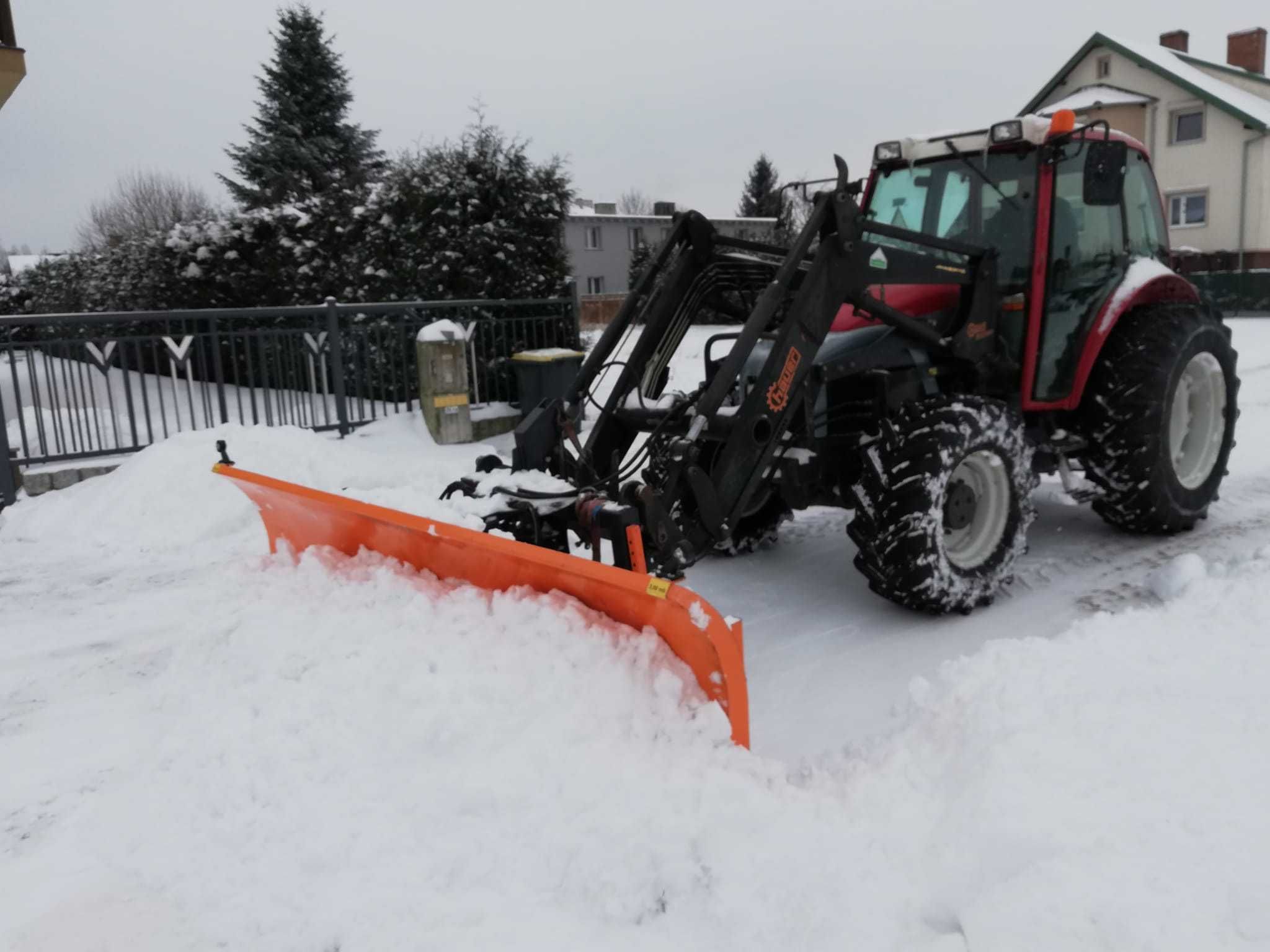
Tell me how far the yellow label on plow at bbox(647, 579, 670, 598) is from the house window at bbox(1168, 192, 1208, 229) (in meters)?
28.5

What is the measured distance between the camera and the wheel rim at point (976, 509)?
429 cm

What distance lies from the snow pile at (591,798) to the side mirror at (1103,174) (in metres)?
1.80

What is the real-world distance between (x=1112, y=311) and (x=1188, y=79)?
2651 centimetres

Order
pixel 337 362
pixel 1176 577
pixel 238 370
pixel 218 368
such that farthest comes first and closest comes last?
pixel 238 370
pixel 337 362
pixel 218 368
pixel 1176 577

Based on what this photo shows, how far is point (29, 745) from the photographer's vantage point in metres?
3.35

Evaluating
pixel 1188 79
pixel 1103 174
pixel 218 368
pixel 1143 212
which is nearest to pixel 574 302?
pixel 218 368

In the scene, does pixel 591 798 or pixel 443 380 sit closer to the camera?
pixel 591 798

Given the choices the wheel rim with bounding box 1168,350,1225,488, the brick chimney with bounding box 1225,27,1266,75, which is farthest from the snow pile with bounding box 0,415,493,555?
the brick chimney with bounding box 1225,27,1266,75

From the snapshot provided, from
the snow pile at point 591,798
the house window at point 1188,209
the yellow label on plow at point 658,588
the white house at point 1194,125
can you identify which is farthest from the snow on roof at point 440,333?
A: the house window at point 1188,209

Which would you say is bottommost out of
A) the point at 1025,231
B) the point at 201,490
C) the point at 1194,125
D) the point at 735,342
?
the point at 201,490

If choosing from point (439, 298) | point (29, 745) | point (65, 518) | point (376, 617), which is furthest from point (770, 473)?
point (439, 298)

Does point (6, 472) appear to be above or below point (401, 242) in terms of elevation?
below

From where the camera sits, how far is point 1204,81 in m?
26.3

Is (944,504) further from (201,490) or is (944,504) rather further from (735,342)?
(201,490)
